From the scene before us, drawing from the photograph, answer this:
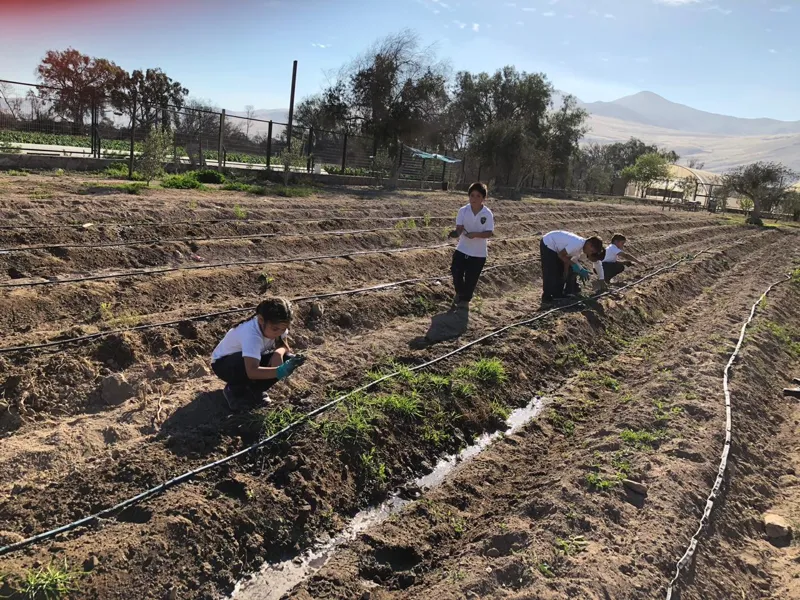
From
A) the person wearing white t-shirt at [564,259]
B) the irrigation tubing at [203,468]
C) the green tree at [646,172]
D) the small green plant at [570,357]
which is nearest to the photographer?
the irrigation tubing at [203,468]

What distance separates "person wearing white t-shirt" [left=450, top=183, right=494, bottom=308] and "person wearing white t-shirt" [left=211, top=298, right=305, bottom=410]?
3200mm

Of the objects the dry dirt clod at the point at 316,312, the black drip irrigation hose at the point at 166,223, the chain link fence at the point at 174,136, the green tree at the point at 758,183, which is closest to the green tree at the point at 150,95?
the chain link fence at the point at 174,136

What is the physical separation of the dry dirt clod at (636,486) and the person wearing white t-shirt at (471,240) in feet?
11.7

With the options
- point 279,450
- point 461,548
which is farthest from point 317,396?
point 461,548

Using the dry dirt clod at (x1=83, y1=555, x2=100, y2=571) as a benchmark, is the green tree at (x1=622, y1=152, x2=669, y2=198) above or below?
above

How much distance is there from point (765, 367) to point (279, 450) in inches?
225

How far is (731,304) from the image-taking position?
9.50 metres

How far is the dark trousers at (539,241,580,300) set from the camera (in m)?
8.05

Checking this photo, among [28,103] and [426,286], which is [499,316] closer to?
[426,286]

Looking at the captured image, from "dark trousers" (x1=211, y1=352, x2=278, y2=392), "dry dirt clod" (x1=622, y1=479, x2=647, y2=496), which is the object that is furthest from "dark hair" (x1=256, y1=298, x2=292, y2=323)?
"dry dirt clod" (x1=622, y1=479, x2=647, y2=496)

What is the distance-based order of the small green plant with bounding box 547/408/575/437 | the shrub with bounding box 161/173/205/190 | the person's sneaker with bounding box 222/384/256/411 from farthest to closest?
the shrub with bounding box 161/173/205/190 < the small green plant with bounding box 547/408/575/437 < the person's sneaker with bounding box 222/384/256/411

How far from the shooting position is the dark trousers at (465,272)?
23.5 ft

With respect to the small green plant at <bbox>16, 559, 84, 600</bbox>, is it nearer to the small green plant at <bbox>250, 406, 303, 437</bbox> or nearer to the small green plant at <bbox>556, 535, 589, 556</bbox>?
the small green plant at <bbox>250, 406, 303, 437</bbox>

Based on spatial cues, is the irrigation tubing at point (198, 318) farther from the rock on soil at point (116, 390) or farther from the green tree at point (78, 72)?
the green tree at point (78, 72)
